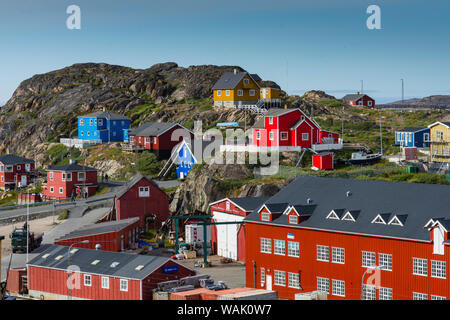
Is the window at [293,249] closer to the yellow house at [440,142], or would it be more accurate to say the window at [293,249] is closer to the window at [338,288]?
the window at [338,288]

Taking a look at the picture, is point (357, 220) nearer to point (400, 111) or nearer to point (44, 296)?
point (44, 296)

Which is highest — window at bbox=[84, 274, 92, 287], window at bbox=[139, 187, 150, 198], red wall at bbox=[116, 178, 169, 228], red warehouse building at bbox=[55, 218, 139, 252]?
window at bbox=[139, 187, 150, 198]

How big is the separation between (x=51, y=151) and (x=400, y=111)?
60168mm

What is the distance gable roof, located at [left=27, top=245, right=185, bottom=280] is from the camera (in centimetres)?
4244

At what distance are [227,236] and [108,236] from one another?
980 cm

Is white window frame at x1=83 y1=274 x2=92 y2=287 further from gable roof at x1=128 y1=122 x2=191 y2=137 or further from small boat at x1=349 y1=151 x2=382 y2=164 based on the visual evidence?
gable roof at x1=128 y1=122 x2=191 y2=137

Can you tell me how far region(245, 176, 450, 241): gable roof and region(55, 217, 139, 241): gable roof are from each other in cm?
1540

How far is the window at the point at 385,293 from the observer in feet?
133

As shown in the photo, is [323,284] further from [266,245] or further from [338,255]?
[266,245]

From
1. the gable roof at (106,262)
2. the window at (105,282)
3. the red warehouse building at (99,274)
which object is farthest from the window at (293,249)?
the window at (105,282)

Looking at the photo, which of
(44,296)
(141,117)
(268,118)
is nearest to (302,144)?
(268,118)

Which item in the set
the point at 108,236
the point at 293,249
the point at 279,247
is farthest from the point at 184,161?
the point at 293,249

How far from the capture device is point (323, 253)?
145 feet

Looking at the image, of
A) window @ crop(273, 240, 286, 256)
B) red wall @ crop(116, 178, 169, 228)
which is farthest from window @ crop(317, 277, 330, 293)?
red wall @ crop(116, 178, 169, 228)
